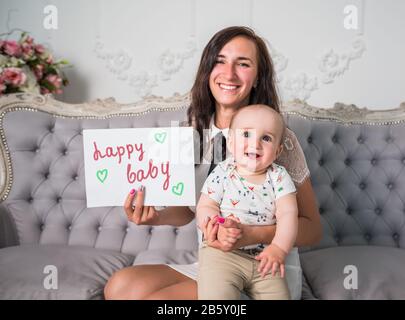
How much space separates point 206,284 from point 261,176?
32 centimetres

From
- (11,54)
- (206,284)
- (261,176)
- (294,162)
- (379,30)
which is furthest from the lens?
(379,30)

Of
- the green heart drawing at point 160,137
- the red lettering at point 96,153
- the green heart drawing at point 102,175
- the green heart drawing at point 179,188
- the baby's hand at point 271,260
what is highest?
the green heart drawing at point 160,137

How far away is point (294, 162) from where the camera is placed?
4.35 ft

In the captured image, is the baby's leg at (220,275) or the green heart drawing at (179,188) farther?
the green heart drawing at (179,188)

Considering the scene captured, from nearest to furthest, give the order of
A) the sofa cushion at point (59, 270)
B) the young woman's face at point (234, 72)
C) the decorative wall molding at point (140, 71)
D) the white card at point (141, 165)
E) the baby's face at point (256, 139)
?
the baby's face at point (256, 139) < the white card at point (141, 165) < the young woman's face at point (234, 72) < the sofa cushion at point (59, 270) < the decorative wall molding at point (140, 71)

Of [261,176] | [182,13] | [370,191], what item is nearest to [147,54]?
[182,13]

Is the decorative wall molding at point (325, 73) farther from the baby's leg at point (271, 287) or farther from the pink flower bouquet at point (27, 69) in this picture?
the baby's leg at point (271, 287)

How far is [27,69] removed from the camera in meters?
2.38

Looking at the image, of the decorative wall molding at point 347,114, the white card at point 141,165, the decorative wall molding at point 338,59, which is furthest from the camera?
the decorative wall molding at point 338,59

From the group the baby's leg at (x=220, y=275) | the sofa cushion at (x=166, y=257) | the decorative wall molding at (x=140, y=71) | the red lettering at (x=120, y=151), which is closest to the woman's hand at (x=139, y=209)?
the red lettering at (x=120, y=151)

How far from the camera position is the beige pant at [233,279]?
1.04m

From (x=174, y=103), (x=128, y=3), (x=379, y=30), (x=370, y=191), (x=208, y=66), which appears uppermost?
(x=128, y=3)

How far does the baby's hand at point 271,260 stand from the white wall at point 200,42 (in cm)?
178
